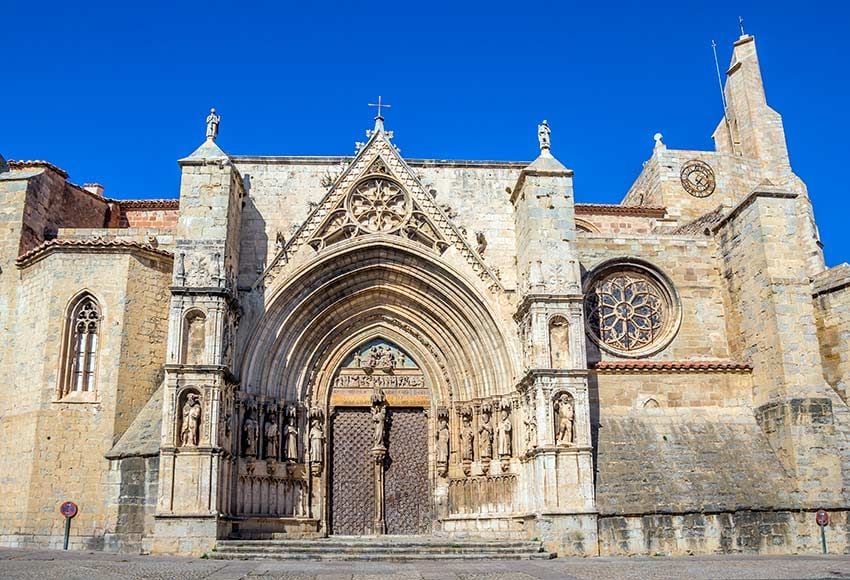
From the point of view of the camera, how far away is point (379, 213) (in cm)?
1714

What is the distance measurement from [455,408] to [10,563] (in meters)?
8.70

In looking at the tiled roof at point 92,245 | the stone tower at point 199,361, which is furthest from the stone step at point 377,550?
the tiled roof at point 92,245

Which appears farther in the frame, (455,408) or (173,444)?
(455,408)

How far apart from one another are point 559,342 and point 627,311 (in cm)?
329

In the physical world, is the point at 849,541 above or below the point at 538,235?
below

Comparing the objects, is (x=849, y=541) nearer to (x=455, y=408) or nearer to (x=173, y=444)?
(x=455, y=408)

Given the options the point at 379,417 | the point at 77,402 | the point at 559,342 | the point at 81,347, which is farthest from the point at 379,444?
the point at 81,347

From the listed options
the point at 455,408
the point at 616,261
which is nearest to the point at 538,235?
the point at 616,261

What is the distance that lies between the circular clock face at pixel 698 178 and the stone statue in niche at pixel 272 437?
15775mm

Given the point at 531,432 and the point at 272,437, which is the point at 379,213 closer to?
the point at 272,437

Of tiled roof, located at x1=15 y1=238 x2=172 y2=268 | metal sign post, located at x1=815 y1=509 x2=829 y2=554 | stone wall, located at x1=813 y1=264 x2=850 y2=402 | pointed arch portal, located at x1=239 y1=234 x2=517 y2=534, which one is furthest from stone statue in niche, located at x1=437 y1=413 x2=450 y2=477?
stone wall, located at x1=813 y1=264 x2=850 y2=402

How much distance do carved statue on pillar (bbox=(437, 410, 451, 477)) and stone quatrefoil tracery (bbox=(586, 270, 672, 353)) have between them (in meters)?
3.73

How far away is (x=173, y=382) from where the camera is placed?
47.7 ft

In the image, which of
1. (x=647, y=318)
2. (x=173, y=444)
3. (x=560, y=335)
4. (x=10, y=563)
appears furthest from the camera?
(x=647, y=318)
